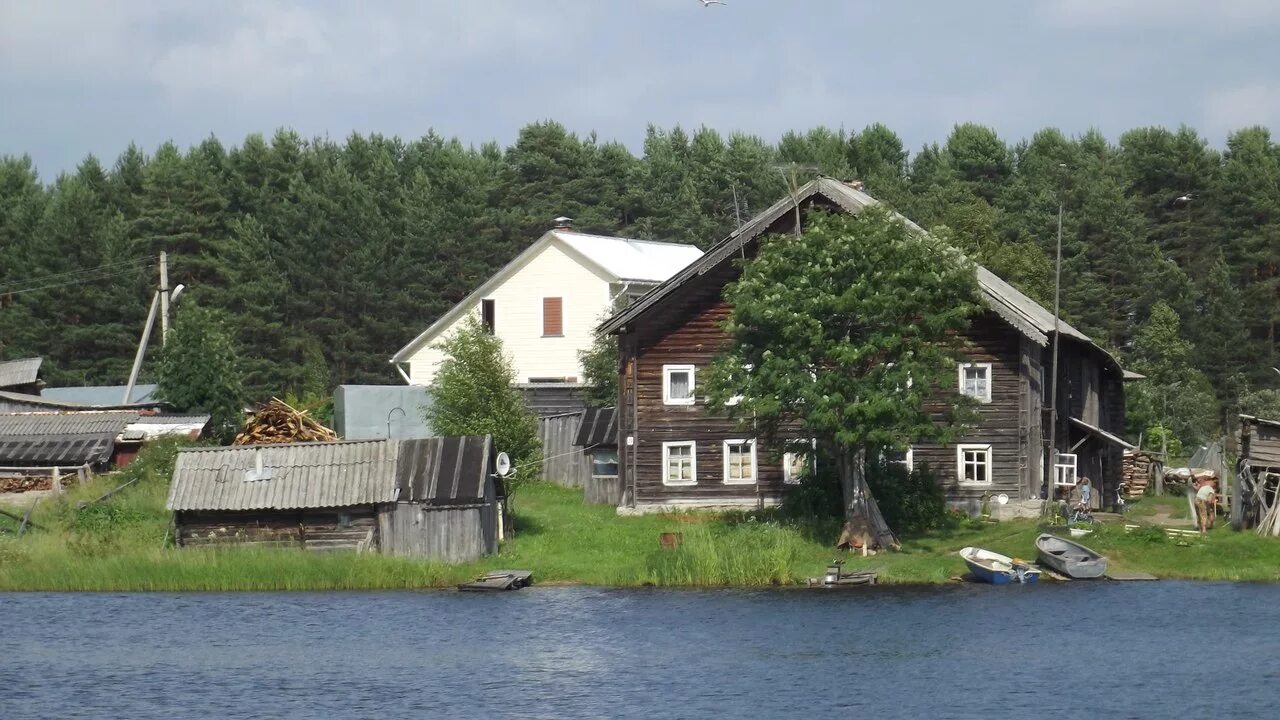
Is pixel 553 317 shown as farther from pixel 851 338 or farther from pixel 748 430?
pixel 851 338

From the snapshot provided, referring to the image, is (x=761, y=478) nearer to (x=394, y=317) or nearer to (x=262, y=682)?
(x=262, y=682)

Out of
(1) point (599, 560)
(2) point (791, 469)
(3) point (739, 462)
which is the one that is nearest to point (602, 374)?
(3) point (739, 462)

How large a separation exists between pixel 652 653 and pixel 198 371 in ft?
109

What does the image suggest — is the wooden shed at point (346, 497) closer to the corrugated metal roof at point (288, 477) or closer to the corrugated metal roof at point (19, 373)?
the corrugated metal roof at point (288, 477)

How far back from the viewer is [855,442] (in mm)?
50406

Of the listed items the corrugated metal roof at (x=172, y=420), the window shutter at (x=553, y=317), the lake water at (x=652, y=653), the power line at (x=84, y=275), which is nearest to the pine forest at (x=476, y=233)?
the power line at (x=84, y=275)

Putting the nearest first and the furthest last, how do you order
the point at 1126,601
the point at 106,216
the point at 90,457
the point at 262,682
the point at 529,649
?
the point at 262,682 < the point at 529,649 < the point at 1126,601 < the point at 90,457 < the point at 106,216

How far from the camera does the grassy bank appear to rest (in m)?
49.4

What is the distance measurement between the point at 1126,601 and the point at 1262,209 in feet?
218

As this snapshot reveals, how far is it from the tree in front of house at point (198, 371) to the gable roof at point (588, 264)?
13454 mm

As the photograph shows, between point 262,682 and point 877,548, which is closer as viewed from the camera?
point 262,682

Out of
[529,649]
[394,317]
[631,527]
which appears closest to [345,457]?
[631,527]

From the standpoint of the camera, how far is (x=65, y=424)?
64.3 m

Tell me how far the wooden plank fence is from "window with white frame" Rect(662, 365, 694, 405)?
22.5ft
